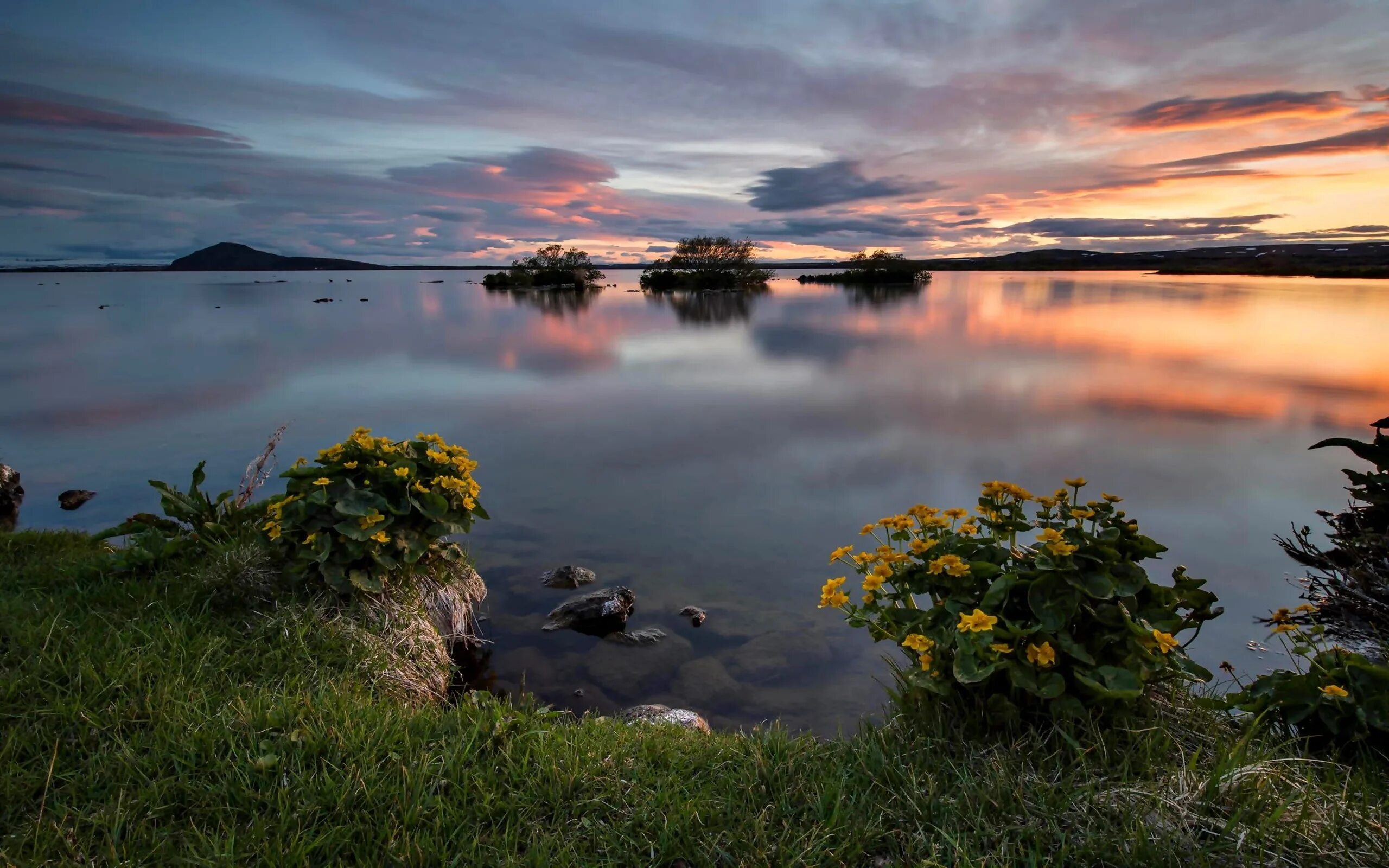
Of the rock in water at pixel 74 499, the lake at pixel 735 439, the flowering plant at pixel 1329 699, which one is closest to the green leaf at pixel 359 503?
the lake at pixel 735 439

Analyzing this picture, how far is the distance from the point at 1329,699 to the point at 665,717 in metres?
3.09

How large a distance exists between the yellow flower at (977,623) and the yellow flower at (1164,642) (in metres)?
0.63

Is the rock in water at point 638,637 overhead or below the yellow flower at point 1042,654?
below

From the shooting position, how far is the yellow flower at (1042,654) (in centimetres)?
241

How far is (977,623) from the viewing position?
2.43m

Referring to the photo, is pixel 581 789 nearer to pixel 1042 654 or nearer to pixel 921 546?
pixel 921 546

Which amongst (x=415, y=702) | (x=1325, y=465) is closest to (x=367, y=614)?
(x=415, y=702)

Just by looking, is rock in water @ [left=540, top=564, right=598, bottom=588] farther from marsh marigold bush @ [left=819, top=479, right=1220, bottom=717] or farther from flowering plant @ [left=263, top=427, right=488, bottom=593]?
marsh marigold bush @ [left=819, top=479, right=1220, bottom=717]

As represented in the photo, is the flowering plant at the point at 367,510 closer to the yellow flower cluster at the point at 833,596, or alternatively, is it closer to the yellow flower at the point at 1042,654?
the yellow flower cluster at the point at 833,596

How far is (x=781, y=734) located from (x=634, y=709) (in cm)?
142

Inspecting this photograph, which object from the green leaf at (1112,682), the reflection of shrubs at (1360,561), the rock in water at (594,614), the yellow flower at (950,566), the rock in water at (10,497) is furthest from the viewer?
the rock in water at (10,497)

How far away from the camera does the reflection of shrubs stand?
146 inches

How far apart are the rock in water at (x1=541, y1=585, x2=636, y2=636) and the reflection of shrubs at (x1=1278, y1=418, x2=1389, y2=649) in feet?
15.1

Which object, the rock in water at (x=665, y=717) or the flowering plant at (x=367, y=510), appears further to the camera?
the flowering plant at (x=367, y=510)
